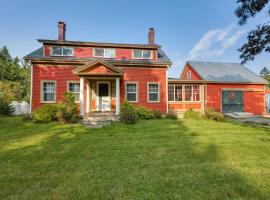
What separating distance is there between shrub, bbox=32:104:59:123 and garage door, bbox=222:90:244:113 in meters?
14.8

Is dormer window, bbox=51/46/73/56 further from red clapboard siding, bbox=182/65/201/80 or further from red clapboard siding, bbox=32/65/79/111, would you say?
red clapboard siding, bbox=182/65/201/80

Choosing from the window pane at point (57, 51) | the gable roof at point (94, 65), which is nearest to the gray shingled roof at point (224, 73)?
the gable roof at point (94, 65)

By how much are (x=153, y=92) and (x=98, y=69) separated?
4952 millimetres

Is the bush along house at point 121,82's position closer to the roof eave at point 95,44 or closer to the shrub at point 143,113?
the roof eave at point 95,44

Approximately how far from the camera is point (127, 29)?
60.2 feet

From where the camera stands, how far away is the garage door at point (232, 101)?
51.4ft

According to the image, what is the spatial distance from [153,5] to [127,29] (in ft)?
14.0

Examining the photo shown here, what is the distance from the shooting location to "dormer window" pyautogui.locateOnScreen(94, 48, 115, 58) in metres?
13.7

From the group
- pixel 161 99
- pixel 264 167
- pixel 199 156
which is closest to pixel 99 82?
pixel 161 99

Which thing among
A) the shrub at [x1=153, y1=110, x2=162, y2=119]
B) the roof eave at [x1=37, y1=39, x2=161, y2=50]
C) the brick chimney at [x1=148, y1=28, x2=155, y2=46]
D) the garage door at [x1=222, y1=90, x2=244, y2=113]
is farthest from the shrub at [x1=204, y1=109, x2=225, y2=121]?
the brick chimney at [x1=148, y1=28, x2=155, y2=46]

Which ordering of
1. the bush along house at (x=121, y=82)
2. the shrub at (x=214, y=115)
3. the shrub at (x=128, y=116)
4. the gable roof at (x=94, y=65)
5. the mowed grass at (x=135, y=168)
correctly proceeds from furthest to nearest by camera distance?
1. the bush along house at (x=121, y=82)
2. the shrub at (x=214, y=115)
3. the gable roof at (x=94, y=65)
4. the shrub at (x=128, y=116)
5. the mowed grass at (x=135, y=168)

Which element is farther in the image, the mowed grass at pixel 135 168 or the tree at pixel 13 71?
the tree at pixel 13 71

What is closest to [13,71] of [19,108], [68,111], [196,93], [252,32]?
[19,108]

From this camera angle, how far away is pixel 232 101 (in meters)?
15.8
